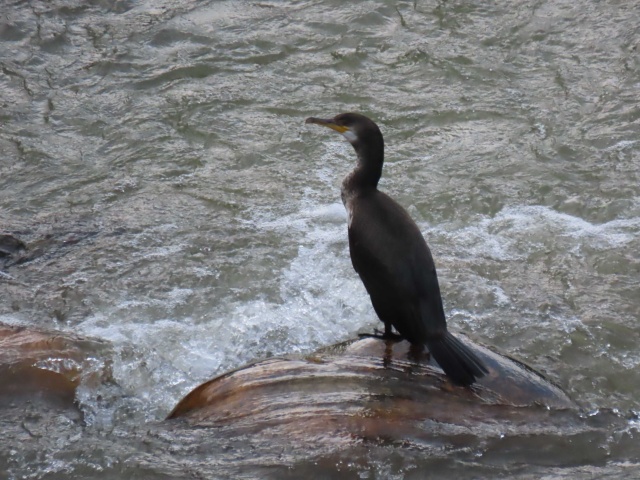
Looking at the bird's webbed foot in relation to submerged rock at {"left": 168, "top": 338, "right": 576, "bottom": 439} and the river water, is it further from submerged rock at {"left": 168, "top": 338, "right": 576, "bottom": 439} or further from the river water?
the river water

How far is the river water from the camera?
387 cm

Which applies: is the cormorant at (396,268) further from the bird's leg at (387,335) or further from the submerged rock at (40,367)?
the submerged rock at (40,367)

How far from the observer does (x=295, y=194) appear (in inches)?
233

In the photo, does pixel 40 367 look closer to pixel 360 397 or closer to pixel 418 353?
pixel 360 397

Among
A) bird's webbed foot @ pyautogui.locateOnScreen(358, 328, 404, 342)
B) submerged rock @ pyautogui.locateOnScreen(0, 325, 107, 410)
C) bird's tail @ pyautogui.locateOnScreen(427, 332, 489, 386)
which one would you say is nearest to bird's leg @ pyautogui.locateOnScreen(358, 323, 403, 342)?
bird's webbed foot @ pyautogui.locateOnScreen(358, 328, 404, 342)

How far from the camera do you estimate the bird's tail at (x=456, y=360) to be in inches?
143

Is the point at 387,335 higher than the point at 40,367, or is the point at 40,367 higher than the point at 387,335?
the point at 387,335

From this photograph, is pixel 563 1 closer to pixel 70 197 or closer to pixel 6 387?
pixel 70 197

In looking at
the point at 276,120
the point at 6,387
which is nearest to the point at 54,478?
the point at 6,387

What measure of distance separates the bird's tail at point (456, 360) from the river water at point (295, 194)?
0.26 meters

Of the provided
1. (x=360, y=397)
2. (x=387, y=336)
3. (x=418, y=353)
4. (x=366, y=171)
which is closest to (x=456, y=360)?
(x=418, y=353)

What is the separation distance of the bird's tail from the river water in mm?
263

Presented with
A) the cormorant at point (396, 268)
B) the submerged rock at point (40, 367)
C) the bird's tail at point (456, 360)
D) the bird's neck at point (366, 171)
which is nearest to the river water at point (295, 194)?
the submerged rock at point (40, 367)

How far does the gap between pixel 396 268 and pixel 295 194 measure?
6.87ft
